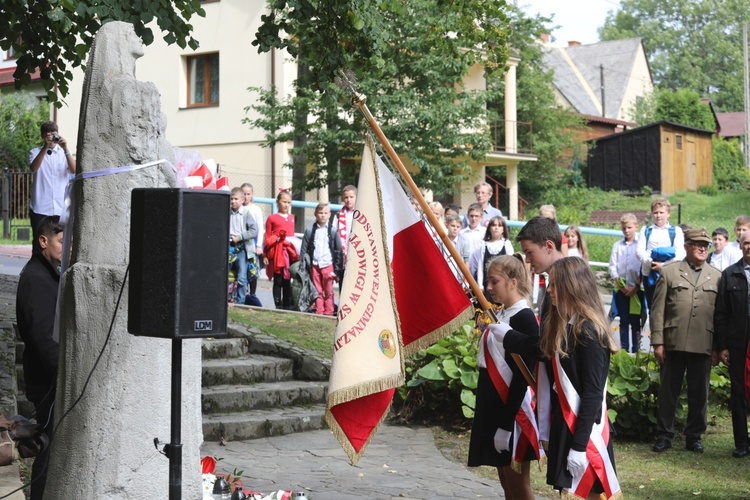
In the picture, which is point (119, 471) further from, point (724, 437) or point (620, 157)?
point (620, 157)

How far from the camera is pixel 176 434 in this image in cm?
443

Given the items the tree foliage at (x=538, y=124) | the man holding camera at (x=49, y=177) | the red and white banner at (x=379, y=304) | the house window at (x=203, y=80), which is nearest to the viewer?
the red and white banner at (x=379, y=304)

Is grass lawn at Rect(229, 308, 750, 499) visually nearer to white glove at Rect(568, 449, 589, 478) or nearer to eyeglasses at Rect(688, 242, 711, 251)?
eyeglasses at Rect(688, 242, 711, 251)

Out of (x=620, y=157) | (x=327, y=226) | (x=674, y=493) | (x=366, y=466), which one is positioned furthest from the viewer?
(x=620, y=157)

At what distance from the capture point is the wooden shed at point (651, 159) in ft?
147

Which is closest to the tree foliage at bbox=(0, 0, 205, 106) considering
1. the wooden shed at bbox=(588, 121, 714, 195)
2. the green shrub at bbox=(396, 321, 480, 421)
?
the green shrub at bbox=(396, 321, 480, 421)

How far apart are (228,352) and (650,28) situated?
299ft

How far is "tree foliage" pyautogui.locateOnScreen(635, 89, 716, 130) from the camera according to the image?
188 ft

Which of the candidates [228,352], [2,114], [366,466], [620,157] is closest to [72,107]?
[2,114]

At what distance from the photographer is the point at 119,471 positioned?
4832 mm

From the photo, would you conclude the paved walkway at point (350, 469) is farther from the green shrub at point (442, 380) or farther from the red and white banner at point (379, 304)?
the red and white banner at point (379, 304)

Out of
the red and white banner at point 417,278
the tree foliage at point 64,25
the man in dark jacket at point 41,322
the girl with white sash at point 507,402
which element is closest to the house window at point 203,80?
the tree foliage at point 64,25

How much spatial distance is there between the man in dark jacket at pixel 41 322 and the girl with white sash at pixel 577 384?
2730mm

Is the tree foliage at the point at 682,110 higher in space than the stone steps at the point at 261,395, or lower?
higher
